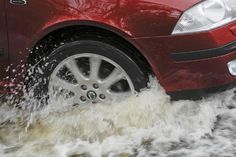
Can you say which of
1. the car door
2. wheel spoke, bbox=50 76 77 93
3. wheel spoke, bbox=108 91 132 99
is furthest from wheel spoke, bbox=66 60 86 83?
A: the car door

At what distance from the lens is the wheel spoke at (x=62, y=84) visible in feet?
13.6

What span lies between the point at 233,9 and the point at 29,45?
1.56 m

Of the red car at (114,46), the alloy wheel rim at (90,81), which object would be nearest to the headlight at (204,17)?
the red car at (114,46)

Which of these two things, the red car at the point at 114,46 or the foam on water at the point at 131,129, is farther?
the foam on water at the point at 131,129

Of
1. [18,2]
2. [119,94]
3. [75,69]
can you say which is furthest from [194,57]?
[18,2]

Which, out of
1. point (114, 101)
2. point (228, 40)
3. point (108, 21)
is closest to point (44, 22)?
point (108, 21)

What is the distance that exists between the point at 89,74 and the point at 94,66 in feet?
0.30

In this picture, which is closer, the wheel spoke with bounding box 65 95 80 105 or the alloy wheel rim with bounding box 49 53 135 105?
the alloy wheel rim with bounding box 49 53 135 105

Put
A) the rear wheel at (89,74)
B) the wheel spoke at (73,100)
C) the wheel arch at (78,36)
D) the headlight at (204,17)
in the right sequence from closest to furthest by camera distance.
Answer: the headlight at (204,17) < the wheel arch at (78,36) < the rear wheel at (89,74) < the wheel spoke at (73,100)

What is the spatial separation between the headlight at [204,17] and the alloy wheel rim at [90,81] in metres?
0.62

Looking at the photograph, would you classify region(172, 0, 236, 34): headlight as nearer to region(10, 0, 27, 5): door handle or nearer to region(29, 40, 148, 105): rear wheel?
region(29, 40, 148, 105): rear wheel

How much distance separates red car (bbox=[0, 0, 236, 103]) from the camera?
366cm

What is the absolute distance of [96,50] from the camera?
3930 mm

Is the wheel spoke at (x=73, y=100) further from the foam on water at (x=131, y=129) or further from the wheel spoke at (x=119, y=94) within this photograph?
the wheel spoke at (x=119, y=94)
